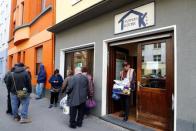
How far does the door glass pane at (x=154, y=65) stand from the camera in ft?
18.3

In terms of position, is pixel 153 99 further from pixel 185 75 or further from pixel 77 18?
pixel 77 18

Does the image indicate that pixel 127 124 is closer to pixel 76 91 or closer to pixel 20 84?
pixel 76 91

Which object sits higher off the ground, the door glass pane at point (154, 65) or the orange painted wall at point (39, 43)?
the orange painted wall at point (39, 43)

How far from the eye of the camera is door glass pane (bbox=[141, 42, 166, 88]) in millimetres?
5570

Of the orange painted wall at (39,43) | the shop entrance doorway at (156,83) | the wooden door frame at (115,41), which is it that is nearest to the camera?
the wooden door frame at (115,41)

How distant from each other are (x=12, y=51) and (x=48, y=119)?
14332 millimetres

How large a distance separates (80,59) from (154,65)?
3833 mm

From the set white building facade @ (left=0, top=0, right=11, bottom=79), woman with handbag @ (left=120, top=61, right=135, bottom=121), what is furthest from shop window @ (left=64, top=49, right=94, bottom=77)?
white building facade @ (left=0, top=0, right=11, bottom=79)

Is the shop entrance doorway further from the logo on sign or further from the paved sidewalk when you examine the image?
the paved sidewalk

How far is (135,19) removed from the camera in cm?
604

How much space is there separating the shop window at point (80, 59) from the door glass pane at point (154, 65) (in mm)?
2563

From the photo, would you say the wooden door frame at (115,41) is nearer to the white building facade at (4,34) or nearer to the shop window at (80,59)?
the shop window at (80,59)

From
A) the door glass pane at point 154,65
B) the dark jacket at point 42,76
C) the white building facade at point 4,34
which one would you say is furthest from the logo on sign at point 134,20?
the white building facade at point 4,34

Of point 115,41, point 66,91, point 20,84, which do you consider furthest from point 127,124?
point 20,84
